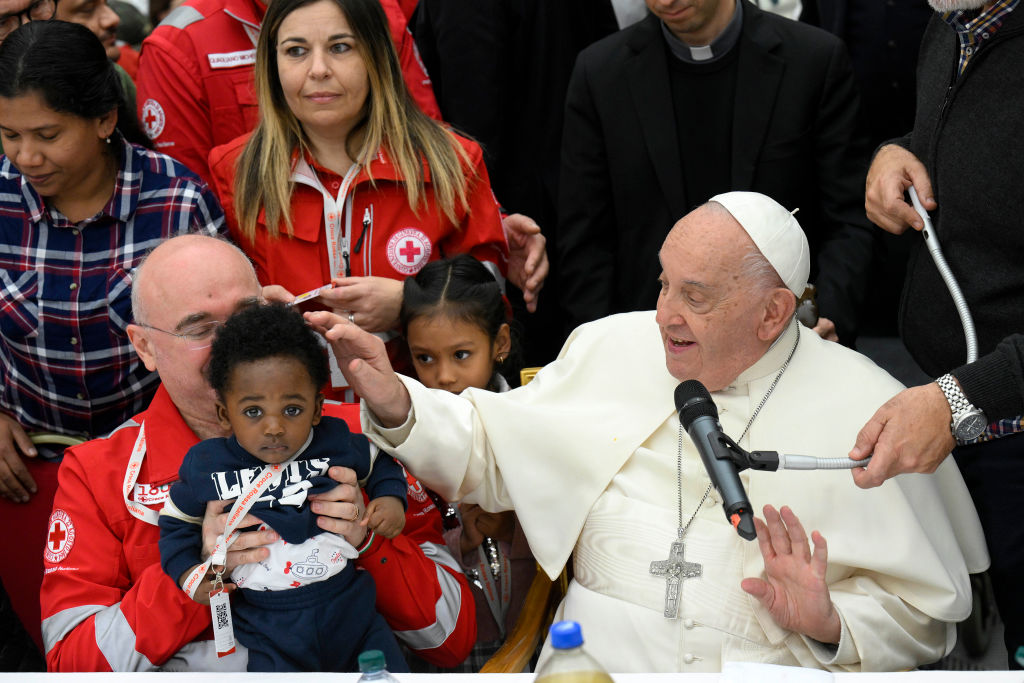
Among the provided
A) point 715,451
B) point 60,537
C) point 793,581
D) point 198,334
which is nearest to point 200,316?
point 198,334

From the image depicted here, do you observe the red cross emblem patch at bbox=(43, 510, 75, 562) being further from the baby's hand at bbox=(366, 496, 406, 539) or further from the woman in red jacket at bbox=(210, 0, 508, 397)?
the woman in red jacket at bbox=(210, 0, 508, 397)

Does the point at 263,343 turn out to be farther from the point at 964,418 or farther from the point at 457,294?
the point at 964,418

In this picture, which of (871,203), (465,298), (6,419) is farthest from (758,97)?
(6,419)

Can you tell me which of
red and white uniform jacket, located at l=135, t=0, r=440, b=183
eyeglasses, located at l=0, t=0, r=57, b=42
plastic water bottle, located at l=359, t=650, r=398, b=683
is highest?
eyeglasses, located at l=0, t=0, r=57, b=42

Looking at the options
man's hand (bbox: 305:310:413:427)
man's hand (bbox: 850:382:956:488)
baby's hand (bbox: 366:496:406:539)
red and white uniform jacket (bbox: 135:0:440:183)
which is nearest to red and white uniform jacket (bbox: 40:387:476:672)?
baby's hand (bbox: 366:496:406:539)

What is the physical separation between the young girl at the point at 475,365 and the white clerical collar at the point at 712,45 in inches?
47.9

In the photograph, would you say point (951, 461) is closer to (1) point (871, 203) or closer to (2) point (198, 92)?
(1) point (871, 203)

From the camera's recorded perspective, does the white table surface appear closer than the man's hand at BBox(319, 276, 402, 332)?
Yes

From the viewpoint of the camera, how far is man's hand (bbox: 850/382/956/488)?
9.14ft

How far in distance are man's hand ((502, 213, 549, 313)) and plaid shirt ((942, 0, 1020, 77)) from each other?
63.5 inches

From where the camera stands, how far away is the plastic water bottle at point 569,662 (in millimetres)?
2055

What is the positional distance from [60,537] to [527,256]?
6.50ft

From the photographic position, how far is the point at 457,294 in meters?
3.82

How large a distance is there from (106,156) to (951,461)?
281cm
